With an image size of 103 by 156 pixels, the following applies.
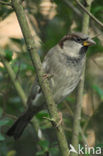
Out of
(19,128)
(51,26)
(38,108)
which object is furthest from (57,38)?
(19,128)

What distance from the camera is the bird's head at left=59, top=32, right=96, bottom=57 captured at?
7.29 ft

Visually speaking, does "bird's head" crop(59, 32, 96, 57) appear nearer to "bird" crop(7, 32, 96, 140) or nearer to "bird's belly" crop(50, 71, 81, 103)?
"bird" crop(7, 32, 96, 140)

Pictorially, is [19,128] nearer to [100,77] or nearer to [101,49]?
[101,49]

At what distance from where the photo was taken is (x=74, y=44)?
2.37 m

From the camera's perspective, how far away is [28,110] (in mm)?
2410

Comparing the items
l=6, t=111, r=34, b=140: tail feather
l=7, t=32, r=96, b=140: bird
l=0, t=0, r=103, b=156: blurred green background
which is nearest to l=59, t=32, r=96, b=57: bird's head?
l=7, t=32, r=96, b=140: bird

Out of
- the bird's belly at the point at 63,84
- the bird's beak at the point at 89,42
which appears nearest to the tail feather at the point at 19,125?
the bird's belly at the point at 63,84

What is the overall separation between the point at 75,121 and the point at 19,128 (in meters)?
0.57

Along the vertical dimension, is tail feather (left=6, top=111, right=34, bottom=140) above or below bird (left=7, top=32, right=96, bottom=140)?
below

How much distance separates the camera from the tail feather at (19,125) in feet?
7.35

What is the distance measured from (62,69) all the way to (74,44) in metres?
0.21

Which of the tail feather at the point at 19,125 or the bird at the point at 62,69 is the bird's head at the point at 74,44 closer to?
the bird at the point at 62,69

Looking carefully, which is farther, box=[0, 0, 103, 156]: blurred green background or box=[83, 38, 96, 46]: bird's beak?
box=[0, 0, 103, 156]: blurred green background

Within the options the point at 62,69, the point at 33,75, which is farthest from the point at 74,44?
the point at 33,75
